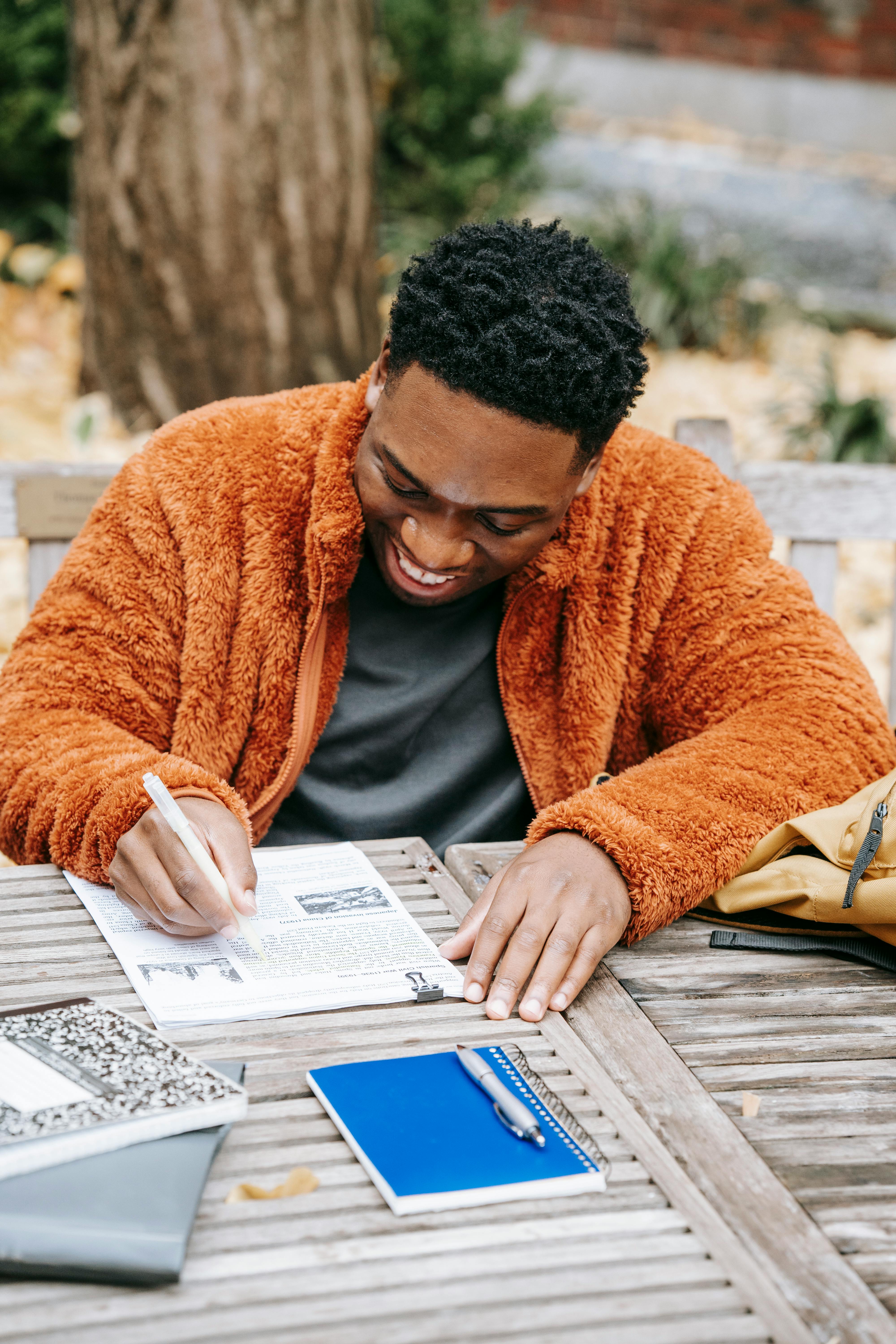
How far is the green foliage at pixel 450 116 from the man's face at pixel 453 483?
15.3ft

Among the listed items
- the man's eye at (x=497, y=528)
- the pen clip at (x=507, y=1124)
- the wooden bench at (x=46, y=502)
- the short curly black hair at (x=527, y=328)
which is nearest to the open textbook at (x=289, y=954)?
the pen clip at (x=507, y=1124)

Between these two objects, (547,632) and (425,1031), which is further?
(547,632)

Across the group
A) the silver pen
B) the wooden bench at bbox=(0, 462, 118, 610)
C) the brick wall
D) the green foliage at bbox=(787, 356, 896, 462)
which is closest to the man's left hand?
the silver pen

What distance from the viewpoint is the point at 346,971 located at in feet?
4.27

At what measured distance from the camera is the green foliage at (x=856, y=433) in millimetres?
4609

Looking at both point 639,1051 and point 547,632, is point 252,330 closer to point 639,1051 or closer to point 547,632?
point 547,632

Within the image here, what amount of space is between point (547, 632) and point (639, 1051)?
2.92 feet

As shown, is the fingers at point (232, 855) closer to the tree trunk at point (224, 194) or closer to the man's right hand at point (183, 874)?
the man's right hand at point (183, 874)

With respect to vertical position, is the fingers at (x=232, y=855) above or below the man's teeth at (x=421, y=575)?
below

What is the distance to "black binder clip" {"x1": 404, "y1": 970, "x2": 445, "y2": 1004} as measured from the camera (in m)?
1.25

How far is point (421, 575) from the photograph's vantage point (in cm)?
175

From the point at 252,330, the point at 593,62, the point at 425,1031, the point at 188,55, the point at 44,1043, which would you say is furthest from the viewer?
the point at 593,62

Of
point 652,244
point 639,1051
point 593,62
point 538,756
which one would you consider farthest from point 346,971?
point 593,62

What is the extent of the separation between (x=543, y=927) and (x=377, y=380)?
0.85m
